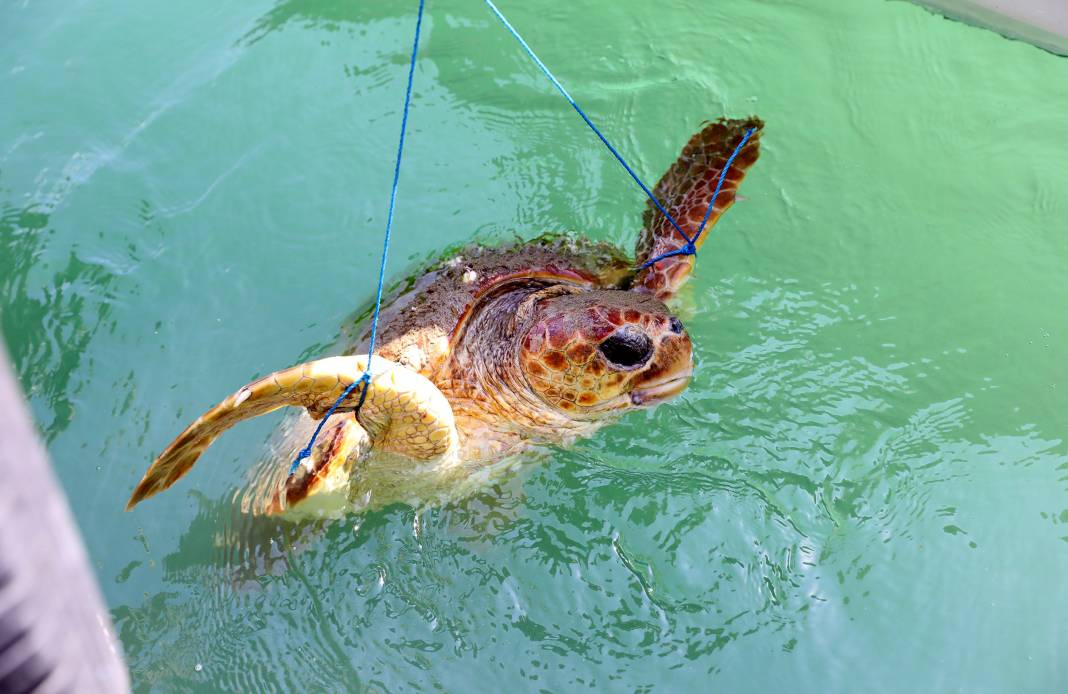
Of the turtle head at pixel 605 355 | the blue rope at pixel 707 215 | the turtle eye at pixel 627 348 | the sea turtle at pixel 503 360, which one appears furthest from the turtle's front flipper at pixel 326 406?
the blue rope at pixel 707 215

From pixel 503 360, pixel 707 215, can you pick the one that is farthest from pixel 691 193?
pixel 503 360

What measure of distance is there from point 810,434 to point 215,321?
7.15 ft

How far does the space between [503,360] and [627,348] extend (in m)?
0.47

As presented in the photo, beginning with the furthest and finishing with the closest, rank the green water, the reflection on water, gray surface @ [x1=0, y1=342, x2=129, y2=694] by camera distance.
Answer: the reflection on water → the green water → gray surface @ [x1=0, y1=342, x2=129, y2=694]

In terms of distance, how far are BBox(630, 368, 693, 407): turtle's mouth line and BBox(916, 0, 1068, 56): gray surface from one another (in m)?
2.70

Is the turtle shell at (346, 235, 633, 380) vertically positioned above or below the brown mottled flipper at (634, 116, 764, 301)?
below


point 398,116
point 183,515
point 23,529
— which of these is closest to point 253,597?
point 183,515

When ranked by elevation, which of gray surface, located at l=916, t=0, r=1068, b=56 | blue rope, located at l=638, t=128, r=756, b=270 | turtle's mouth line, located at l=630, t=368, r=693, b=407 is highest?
gray surface, located at l=916, t=0, r=1068, b=56

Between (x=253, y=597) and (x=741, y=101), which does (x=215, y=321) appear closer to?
(x=253, y=597)

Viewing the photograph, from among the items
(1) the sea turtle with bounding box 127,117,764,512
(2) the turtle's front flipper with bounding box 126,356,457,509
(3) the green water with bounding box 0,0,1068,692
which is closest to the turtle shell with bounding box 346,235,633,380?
(1) the sea turtle with bounding box 127,117,764,512

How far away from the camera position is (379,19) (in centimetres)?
393

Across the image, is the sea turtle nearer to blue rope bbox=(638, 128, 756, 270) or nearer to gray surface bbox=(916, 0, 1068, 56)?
blue rope bbox=(638, 128, 756, 270)

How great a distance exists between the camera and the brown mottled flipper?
2740mm

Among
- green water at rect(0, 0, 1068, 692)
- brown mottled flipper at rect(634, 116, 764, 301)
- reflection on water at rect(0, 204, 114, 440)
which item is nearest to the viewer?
green water at rect(0, 0, 1068, 692)
